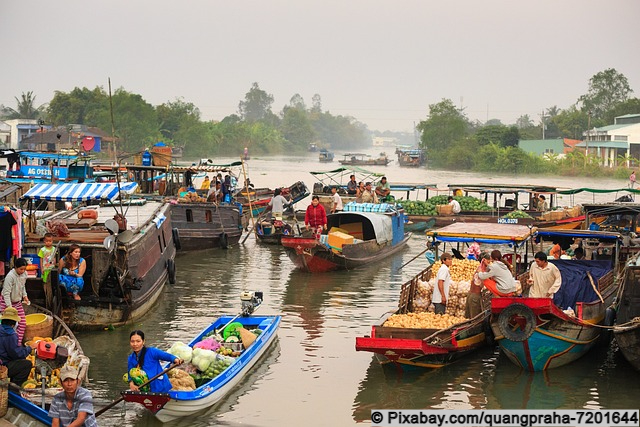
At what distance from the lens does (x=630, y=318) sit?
520 inches

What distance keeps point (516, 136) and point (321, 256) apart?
7118cm

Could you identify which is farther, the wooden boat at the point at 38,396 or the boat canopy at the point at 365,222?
the boat canopy at the point at 365,222

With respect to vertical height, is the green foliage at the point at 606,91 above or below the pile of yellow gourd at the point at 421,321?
above

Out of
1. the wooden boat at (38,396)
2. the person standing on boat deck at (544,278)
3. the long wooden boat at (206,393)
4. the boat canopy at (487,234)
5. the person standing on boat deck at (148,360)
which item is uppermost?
the boat canopy at (487,234)

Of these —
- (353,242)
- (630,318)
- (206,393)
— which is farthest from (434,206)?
(206,393)

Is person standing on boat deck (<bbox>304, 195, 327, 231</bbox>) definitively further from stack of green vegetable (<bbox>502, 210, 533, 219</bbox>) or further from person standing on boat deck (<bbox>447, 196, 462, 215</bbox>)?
person standing on boat deck (<bbox>447, 196, 462, 215</bbox>)

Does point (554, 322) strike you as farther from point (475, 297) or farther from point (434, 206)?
point (434, 206)

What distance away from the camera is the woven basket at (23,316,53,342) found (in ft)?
41.3

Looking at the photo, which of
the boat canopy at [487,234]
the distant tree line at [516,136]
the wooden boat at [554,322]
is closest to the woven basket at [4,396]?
the wooden boat at [554,322]

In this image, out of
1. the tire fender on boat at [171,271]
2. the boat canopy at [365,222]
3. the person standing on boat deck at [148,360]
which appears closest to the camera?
the person standing on boat deck at [148,360]

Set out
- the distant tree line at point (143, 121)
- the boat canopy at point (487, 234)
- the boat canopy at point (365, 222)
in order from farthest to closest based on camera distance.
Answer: the distant tree line at point (143, 121), the boat canopy at point (365, 222), the boat canopy at point (487, 234)

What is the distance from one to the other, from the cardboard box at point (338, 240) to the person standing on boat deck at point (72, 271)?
26.4ft

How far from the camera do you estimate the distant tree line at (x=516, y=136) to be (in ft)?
254

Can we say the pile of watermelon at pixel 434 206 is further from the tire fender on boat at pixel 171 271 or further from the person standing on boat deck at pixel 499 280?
the person standing on boat deck at pixel 499 280
